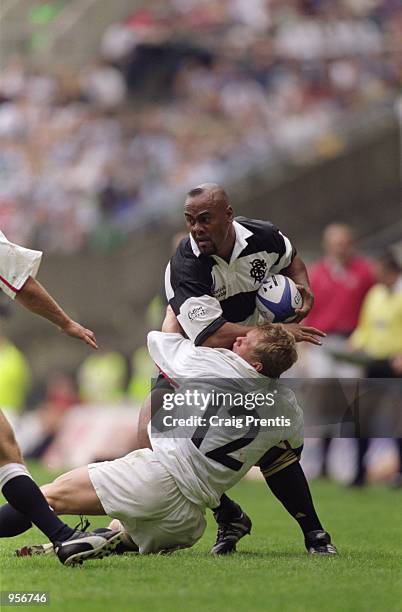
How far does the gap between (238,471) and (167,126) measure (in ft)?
45.5

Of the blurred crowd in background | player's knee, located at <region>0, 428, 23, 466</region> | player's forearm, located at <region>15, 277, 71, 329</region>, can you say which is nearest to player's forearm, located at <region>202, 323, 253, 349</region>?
player's forearm, located at <region>15, 277, 71, 329</region>

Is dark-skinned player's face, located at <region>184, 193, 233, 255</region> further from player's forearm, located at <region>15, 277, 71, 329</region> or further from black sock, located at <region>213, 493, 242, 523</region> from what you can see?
black sock, located at <region>213, 493, 242, 523</region>

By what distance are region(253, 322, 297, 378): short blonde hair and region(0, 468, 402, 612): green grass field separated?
0.95 meters

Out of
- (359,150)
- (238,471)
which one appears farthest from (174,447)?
(359,150)

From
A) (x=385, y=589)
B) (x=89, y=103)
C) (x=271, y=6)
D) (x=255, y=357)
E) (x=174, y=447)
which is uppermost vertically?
(x=271, y=6)

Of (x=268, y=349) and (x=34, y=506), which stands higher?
(x=268, y=349)

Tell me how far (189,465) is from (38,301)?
1084 mm

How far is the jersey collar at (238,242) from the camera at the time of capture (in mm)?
6020

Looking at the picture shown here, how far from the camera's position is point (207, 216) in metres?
5.90

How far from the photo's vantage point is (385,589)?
4.91 m

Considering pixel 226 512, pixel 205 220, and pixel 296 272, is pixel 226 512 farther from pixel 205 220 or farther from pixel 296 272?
pixel 205 220

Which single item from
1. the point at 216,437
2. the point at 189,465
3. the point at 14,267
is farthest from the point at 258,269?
the point at 14,267

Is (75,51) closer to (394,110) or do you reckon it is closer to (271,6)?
(271,6)

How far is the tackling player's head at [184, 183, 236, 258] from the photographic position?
5.89 m
